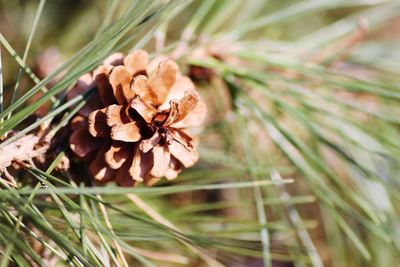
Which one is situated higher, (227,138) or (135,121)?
(227,138)

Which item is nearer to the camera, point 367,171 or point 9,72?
point 367,171

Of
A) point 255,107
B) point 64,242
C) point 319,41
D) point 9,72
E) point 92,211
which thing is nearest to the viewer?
point 64,242

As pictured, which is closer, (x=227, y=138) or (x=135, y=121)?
(x=135, y=121)

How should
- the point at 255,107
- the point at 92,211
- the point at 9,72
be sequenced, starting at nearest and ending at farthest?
1. the point at 92,211
2. the point at 255,107
3. the point at 9,72

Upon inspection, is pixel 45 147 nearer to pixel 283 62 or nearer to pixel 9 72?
pixel 283 62

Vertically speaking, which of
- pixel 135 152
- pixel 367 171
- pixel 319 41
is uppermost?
pixel 319 41

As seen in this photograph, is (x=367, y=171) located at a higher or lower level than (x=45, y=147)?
higher

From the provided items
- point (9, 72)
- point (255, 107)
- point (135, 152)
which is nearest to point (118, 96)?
point (135, 152)
